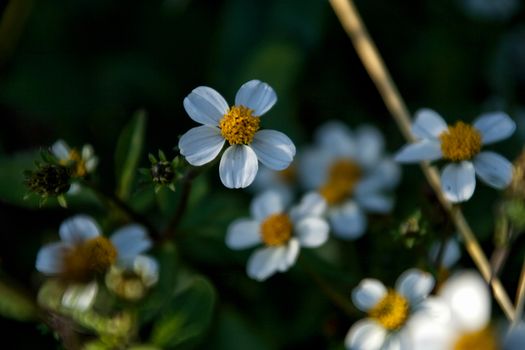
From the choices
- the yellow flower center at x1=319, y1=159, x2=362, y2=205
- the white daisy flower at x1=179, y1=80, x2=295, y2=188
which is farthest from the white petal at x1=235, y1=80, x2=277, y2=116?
the yellow flower center at x1=319, y1=159, x2=362, y2=205

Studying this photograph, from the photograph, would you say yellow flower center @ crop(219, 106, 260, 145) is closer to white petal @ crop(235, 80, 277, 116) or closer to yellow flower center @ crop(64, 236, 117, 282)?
white petal @ crop(235, 80, 277, 116)

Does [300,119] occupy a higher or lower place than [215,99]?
lower

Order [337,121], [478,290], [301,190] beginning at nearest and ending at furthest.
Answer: [478,290] → [301,190] → [337,121]

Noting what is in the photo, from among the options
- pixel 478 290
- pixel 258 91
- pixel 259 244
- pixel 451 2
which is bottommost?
pixel 478 290

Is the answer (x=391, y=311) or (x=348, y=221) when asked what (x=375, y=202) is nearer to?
(x=348, y=221)

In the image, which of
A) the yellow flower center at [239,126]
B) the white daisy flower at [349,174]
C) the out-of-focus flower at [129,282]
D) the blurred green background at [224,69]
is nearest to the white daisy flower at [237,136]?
the yellow flower center at [239,126]

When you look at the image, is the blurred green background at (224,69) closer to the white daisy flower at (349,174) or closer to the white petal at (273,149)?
the white daisy flower at (349,174)

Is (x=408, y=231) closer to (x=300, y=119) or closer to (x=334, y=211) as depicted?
(x=334, y=211)

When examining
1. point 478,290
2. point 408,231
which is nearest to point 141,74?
point 408,231

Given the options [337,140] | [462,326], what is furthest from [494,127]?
[337,140]
